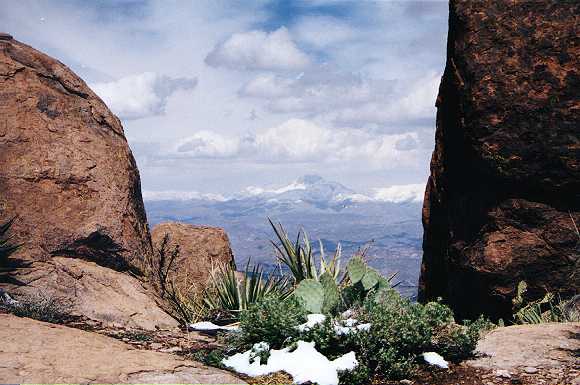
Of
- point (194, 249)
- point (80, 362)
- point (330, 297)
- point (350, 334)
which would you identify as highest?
point (194, 249)

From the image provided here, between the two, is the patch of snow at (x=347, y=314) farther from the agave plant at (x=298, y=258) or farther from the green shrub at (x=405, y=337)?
the agave plant at (x=298, y=258)

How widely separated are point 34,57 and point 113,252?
181 inches

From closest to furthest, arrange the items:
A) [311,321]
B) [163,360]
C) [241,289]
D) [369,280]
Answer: [163,360]
[311,321]
[369,280]
[241,289]

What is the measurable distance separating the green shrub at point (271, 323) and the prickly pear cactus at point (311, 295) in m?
0.39

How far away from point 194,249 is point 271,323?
7.25 metres

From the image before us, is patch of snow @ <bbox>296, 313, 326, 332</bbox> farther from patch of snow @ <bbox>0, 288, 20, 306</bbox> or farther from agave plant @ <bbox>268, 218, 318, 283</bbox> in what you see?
patch of snow @ <bbox>0, 288, 20, 306</bbox>

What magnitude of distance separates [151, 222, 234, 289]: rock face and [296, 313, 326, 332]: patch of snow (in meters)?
6.26

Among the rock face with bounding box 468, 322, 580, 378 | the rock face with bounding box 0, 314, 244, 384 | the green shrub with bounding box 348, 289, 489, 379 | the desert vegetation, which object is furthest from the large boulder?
the rock face with bounding box 468, 322, 580, 378

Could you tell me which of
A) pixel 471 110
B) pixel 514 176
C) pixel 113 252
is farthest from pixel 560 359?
pixel 113 252

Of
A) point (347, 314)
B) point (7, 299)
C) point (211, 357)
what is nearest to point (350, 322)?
point (347, 314)

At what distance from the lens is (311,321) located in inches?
296

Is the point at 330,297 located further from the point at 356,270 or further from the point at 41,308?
the point at 41,308

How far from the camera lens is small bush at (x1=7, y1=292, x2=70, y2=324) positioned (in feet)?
27.3

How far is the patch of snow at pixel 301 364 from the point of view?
6531 millimetres
